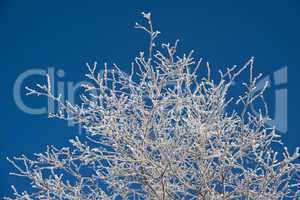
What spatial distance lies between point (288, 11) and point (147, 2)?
85 cm

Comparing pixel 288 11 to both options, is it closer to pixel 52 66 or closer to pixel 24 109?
pixel 52 66

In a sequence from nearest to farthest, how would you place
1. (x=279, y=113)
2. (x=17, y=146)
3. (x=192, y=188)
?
(x=192, y=188)
(x=279, y=113)
(x=17, y=146)

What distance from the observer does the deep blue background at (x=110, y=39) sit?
12.1 ft

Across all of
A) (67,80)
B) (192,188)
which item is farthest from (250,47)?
(192,188)

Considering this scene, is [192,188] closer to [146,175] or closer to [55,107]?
[146,175]

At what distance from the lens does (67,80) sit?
377 cm

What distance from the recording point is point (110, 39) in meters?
3.78

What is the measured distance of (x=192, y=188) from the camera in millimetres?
1722

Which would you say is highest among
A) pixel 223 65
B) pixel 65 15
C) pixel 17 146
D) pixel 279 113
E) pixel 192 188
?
pixel 65 15

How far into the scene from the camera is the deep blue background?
12.1ft

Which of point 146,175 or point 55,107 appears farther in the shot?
point 55,107

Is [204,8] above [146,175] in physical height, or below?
above

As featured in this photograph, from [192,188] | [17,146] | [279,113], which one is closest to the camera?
[192,188]

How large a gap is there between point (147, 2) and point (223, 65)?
0.60 meters
